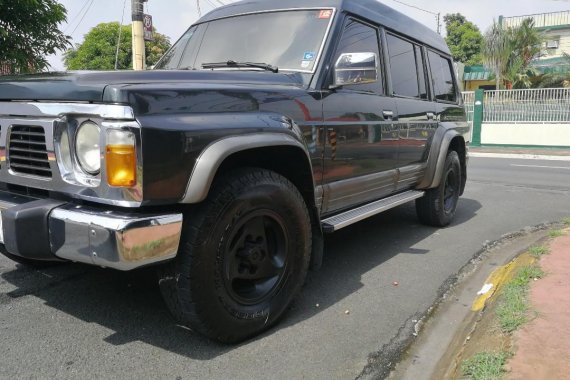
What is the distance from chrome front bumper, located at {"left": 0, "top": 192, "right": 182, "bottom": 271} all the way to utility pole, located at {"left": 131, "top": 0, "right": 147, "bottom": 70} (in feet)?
28.7

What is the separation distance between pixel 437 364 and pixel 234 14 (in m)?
3.08

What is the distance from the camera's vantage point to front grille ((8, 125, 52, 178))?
2674mm

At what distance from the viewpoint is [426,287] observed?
4191 millimetres

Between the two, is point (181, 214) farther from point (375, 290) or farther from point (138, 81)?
point (375, 290)

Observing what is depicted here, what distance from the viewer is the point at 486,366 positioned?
8.64 feet

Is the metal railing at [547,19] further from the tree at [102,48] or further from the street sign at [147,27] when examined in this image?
the street sign at [147,27]

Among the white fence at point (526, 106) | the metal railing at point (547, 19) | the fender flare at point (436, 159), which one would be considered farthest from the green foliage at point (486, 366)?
the metal railing at point (547, 19)

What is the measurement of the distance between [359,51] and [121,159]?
247cm

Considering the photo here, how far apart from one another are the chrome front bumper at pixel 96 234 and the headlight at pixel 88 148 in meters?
0.20

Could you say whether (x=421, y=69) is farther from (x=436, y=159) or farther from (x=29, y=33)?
(x=29, y=33)

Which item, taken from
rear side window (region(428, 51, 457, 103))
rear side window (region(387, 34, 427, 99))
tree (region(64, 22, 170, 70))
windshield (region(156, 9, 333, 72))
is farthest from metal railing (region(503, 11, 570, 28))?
windshield (region(156, 9, 333, 72))

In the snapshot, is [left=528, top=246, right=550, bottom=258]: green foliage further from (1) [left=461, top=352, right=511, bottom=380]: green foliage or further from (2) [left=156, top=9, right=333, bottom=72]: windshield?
(2) [left=156, top=9, right=333, bottom=72]: windshield

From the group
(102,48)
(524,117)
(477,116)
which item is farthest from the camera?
(102,48)

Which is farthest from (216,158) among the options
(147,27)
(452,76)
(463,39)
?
(463,39)
